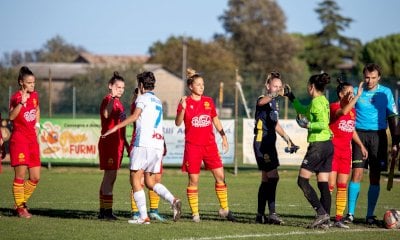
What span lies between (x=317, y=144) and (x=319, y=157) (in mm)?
188

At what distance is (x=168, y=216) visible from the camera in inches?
538

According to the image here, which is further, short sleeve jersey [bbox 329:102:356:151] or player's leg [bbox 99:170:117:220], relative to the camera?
short sleeve jersey [bbox 329:102:356:151]

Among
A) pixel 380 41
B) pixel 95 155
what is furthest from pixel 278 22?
pixel 95 155

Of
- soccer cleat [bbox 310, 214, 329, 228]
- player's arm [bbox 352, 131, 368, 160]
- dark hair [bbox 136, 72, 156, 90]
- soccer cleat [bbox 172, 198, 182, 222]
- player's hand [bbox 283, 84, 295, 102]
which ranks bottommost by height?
soccer cleat [bbox 310, 214, 329, 228]

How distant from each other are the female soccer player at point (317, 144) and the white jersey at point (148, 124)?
1920 mm

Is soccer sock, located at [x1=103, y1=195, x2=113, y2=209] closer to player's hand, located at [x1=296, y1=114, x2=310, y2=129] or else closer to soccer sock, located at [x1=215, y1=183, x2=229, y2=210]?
soccer sock, located at [x1=215, y1=183, x2=229, y2=210]

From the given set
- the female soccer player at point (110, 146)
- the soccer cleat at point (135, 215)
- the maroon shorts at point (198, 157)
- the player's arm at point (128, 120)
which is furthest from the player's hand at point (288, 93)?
the soccer cleat at point (135, 215)

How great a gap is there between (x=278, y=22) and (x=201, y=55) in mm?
17021

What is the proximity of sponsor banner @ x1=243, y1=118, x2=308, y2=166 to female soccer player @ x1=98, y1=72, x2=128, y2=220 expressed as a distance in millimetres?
11644

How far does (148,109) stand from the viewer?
1211 cm

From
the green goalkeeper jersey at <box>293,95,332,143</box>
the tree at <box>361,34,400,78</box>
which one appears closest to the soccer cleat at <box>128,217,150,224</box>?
the green goalkeeper jersey at <box>293,95,332,143</box>

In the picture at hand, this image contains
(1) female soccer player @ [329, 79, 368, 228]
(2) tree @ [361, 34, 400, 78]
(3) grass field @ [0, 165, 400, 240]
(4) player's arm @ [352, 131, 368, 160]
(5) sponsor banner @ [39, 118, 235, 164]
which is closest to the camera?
(3) grass field @ [0, 165, 400, 240]

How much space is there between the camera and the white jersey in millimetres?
12000

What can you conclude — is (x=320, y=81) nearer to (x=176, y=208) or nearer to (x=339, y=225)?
(x=339, y=225)
